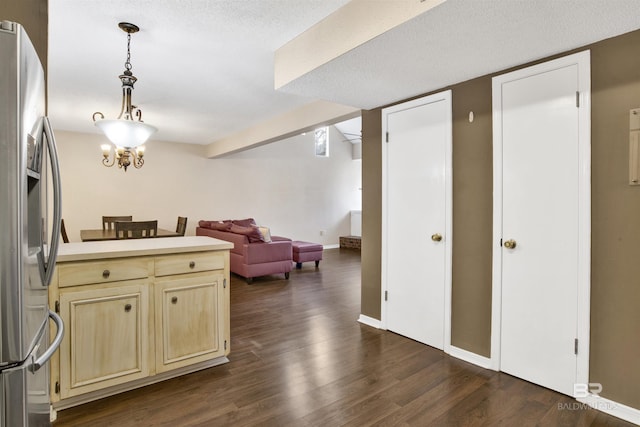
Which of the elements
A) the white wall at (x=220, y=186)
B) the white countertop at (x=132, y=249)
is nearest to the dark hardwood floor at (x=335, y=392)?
the white countertop at (x=132, y=249)

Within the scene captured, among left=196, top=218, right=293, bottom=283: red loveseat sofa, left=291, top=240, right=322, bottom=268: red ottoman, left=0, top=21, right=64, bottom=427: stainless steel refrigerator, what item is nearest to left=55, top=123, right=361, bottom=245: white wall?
left=291, top=240, right=322, bottom=268: red ottoman

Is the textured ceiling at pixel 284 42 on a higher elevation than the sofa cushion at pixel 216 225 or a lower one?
higher

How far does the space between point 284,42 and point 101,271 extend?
6.71 ft

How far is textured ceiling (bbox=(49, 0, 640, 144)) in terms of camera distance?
175 cm

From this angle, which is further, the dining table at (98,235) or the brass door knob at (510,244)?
the dining table at (98,235)

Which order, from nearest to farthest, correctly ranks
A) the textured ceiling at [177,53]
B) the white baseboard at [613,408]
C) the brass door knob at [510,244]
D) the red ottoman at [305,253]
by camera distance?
the white baseboard at [613,408], the textured ceiling at [177,53], the brass door knob at [510,244], the red ottoman at [305,253]

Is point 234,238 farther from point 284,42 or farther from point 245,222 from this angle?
point 284,42

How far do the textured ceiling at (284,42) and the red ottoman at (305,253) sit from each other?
311 centimetres

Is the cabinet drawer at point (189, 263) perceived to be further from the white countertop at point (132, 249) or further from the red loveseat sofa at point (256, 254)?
the red loveseat sofa at point (256, 254)

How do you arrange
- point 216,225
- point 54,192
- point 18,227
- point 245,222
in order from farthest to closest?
1. point 245,222
2. point 216,225
3. point 54,192
4. point 18,227

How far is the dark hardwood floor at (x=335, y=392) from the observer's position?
1887 mm

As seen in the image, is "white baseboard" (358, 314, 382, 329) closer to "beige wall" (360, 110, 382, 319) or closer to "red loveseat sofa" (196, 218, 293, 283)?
"beige wall" (360, 110, 382, 319)

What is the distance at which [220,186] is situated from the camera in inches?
299

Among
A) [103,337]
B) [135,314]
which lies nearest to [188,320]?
[135,314]
